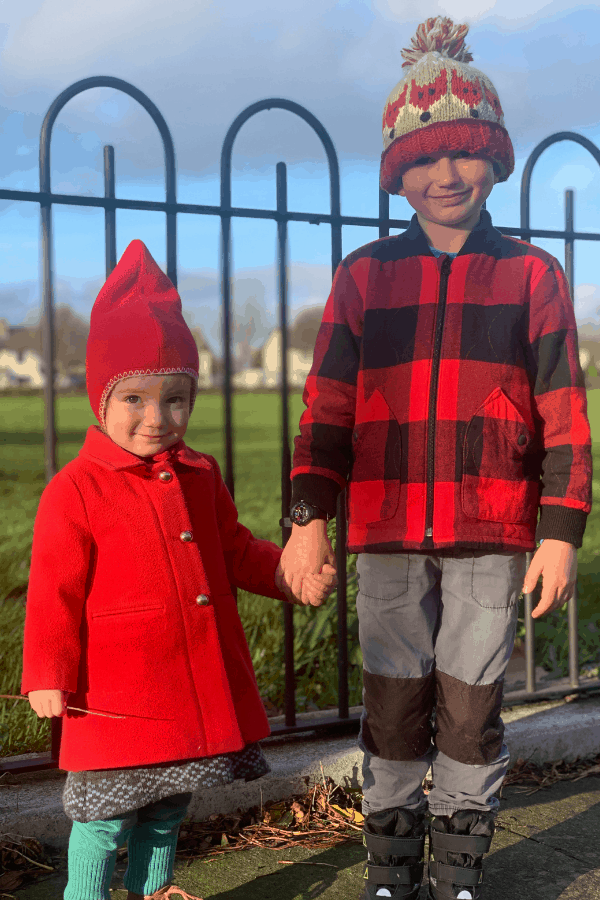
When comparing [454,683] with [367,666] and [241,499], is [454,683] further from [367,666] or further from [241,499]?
[241,499]

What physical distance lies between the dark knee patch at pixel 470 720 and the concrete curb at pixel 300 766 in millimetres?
684

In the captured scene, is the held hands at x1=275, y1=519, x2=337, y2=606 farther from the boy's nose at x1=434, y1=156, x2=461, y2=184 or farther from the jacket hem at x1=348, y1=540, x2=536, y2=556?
the boy's nose at x1=434, y1=156, x2=461, y2=184

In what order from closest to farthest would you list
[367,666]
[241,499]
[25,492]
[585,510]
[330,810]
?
[585,510]
[367,666]
[330,810]
[241,499]
[25,492]

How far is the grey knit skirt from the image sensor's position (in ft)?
5.55

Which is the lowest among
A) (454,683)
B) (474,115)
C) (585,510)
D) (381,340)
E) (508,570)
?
(454,683)

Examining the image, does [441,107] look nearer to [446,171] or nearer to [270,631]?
[446,171]

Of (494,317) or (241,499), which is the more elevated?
(494,317)

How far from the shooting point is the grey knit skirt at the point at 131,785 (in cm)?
169

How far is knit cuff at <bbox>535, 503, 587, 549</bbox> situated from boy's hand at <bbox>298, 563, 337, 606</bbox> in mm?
507

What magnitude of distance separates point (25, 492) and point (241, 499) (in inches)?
112

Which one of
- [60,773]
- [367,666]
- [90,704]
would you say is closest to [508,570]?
[367,666]

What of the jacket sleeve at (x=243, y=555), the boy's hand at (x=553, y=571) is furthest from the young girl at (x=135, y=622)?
the boy's hand at (x=553, y=571)

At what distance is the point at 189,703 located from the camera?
5.67 feet

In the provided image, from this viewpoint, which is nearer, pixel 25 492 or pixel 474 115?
pixel 474 115
